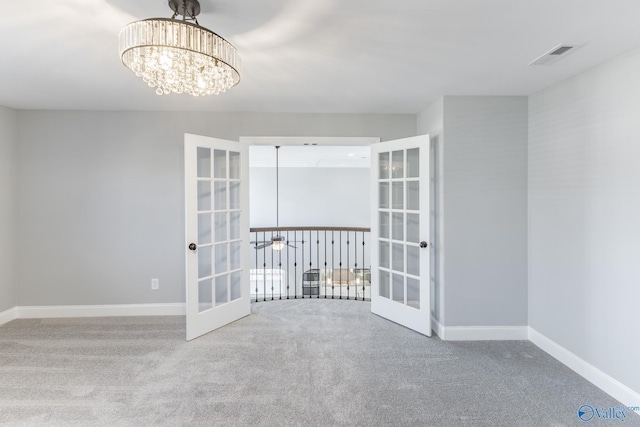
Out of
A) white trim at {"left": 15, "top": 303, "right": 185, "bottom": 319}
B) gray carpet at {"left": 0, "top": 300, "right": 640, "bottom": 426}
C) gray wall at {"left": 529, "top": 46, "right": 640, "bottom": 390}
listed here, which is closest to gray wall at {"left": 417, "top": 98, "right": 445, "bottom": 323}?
gray carpet at {"left": 0, "top": 300, "right": 640, "bottom": 426}

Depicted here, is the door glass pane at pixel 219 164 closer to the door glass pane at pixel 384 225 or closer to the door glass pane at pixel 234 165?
the door glass pane at pixel 234 165

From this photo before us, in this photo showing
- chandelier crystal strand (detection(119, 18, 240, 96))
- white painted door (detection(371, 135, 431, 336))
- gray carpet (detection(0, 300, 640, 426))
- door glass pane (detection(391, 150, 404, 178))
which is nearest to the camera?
chandelier crystal strand (detection(119, 18, 240, 96))

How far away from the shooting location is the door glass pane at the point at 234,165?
11.0ft

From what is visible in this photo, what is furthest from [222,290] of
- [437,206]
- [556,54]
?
[556,54]

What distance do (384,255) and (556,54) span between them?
2267mm

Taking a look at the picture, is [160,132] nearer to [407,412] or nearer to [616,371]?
[407,412]

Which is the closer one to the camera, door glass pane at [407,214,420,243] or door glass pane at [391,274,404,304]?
door glass pane at [407,214,420,243]

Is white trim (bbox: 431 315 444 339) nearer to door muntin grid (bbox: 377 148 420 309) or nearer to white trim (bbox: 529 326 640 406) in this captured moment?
door muntin grid (bbox: 377 148 420 309)

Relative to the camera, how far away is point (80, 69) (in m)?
2.37

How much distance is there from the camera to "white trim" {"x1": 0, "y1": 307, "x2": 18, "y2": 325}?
3.32 metres

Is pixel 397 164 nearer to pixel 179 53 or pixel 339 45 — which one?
pixel 339 45

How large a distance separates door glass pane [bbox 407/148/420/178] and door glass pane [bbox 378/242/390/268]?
808 millimetres

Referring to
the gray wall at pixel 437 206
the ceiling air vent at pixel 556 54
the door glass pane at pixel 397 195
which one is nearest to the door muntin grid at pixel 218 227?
the door glass pane at pixel 397 195

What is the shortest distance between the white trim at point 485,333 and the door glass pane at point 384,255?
0.86 metres
